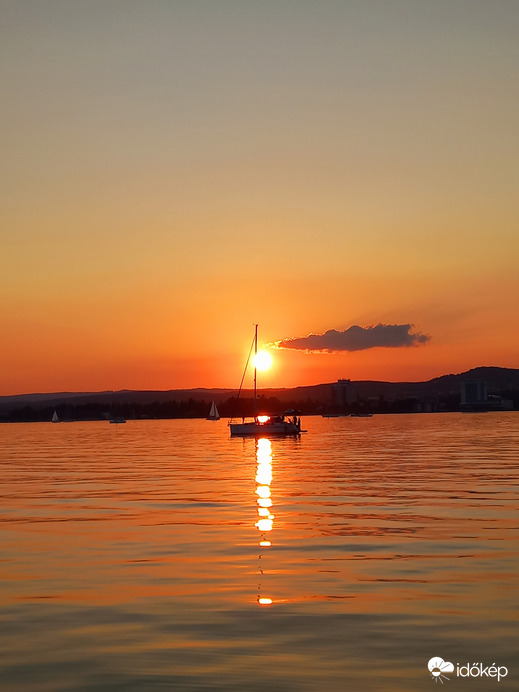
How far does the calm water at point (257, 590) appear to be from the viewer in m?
15.9

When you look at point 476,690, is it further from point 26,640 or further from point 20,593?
point 20,593

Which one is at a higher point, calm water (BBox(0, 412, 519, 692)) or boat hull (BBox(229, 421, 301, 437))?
boat hull (BBox(229, 421, 301, 437))

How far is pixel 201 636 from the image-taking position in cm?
1795

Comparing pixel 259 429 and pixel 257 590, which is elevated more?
pixel 259 429

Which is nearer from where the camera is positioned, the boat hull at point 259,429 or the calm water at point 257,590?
the calm water at point 257,590

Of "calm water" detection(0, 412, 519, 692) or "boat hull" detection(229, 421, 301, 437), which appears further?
"boat hull" detection(229, 421, 301, 437)

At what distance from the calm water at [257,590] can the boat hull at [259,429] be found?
365ft

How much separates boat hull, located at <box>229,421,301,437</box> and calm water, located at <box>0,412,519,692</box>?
111229 millimetres

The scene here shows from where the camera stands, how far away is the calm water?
52.1ft

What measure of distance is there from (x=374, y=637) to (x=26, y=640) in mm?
6403

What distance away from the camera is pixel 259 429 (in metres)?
161

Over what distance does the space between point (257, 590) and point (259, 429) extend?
13920 cm

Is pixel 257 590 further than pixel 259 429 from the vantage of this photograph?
No

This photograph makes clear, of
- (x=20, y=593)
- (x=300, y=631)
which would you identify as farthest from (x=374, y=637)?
(x=20, y=593)
